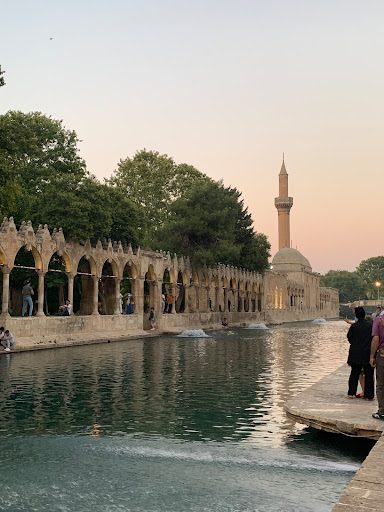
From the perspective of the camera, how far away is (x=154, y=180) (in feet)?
211

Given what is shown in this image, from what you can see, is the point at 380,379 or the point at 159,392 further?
the point at 159,392

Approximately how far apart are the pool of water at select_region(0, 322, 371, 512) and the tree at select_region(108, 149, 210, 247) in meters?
47.7

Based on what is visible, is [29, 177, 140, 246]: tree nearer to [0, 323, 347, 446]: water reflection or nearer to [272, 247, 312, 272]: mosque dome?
[0, 323, 347, 446]: water reflection

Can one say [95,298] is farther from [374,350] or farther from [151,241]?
[374,350]

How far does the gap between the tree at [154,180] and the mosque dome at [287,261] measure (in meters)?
33.7

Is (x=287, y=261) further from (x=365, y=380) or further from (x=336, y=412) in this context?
(x=336, y=412)

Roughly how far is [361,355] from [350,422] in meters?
2.13

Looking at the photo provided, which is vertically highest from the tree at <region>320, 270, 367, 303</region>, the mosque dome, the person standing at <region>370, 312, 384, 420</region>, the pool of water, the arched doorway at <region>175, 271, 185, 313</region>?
the mosque dome

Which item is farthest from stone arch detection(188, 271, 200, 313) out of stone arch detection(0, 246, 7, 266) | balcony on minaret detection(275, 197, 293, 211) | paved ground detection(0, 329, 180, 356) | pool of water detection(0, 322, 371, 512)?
balcony on minaret detection(275, 197, 293, 211)

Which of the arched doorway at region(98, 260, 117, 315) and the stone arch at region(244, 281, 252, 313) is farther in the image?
the stone arch at region(244, 281, 252, 313)

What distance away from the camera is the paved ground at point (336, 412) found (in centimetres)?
837

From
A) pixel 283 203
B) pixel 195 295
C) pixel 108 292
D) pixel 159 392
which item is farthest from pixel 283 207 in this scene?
pixel 159 392

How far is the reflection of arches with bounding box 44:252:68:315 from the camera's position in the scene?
3491 centimetres

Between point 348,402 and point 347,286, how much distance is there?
16009 cm
